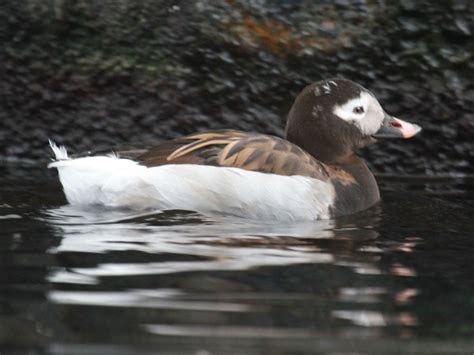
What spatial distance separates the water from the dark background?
4.78 ft

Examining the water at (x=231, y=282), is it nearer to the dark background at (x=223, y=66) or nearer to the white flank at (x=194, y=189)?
the white flank at (x=194, y=189)

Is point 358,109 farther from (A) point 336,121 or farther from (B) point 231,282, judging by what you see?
(B) point 231,282

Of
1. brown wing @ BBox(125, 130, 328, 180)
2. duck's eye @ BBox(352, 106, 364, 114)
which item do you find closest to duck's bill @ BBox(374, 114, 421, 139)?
duck's eye @ BBox(352, 106, 364, 114)

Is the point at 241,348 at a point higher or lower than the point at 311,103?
lower

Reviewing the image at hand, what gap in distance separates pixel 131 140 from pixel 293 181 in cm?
217

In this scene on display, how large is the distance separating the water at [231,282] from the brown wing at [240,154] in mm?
330

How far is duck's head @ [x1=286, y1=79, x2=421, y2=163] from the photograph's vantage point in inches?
270

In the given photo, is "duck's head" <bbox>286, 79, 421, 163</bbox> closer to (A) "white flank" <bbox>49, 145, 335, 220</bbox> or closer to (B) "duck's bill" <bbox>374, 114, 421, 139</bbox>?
(B) "duck's bill" <bbox>374, 114, 421, 139</bbox>

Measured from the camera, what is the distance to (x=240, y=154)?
6289 mm

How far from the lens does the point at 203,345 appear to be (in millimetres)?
3488

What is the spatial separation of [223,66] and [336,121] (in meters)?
1.29

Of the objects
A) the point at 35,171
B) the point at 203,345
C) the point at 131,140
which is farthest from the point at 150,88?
the point at 203,345

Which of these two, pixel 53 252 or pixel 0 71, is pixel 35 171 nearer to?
pixel 0 71

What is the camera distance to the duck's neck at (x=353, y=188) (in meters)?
6.54
